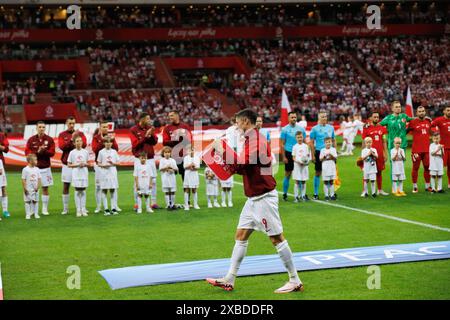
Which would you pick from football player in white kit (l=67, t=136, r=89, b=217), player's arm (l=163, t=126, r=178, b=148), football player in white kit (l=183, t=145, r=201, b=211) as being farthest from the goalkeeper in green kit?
football player in white kit (l=67, t=136, r=89, b=217)

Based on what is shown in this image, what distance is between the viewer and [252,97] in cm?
4753

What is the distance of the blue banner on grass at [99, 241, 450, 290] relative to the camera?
920 centimetres

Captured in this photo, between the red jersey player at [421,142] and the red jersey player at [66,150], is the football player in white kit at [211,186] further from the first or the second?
the red jersey player at [421,142]

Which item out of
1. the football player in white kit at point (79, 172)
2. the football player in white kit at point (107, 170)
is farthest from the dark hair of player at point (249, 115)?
the football player in white kit at point (79, 172)

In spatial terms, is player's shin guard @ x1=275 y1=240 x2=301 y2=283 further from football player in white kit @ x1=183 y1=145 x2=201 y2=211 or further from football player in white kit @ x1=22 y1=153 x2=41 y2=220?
football player in white kit @ x1=22 y1=153 x2=41 y2=220

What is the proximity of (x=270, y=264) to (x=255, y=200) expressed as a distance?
1.69 metres

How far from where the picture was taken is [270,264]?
9914 mm

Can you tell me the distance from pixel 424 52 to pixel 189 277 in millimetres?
48375

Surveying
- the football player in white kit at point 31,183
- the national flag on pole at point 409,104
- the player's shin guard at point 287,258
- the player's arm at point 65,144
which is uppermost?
the national flag on pole at point 409,104

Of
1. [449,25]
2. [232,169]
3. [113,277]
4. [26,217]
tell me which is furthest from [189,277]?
[449,25]

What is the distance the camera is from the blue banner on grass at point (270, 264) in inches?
362

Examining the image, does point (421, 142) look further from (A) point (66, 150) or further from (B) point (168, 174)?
(A) point (66, 150)

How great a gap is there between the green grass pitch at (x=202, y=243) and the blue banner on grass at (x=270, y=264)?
249 millimetres

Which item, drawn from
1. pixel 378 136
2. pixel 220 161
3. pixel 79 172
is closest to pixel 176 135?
pixel 79 172
